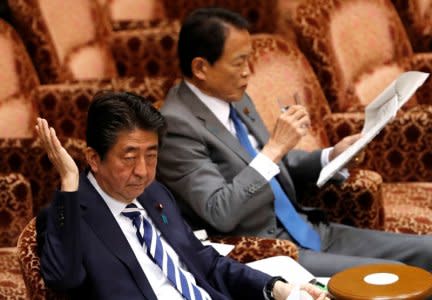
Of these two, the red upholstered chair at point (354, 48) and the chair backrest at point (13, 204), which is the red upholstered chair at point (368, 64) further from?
the chair backrest at point (13, 204)

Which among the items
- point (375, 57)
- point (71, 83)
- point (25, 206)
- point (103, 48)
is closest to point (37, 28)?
point (71, 83)

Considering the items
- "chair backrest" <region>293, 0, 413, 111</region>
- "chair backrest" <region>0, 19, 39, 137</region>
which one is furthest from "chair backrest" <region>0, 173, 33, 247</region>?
"chair backrest" <region>293, 0, 413, 111</region>

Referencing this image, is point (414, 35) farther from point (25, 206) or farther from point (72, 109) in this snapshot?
point (25, 206)

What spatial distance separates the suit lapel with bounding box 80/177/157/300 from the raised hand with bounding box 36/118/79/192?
0.13 m

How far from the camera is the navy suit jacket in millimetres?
2080

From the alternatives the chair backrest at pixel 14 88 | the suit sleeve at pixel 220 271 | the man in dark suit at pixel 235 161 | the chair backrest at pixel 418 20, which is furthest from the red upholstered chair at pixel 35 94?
the chair backrest at pixel 418 20

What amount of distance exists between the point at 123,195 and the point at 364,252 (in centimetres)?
102

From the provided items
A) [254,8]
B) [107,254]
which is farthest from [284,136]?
[254,8]

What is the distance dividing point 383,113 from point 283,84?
2.06ft

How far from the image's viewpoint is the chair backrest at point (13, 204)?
2.92m

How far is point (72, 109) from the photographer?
12.5 feet

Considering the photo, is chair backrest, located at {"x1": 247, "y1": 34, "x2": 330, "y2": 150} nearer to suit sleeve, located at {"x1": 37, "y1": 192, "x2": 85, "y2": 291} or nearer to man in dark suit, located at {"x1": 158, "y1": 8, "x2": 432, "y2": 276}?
man in dark suit, located at {"x1": 158, "y1": 8, "x2": 432, "y2": 276}

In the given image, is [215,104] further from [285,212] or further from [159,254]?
[159,254]

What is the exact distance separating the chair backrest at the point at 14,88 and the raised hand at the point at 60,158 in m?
1.37
